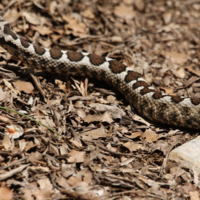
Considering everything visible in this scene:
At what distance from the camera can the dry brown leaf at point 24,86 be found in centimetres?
542

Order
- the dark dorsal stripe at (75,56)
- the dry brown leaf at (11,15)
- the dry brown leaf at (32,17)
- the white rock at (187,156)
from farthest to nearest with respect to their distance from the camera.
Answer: the dry brown leaf at (32,17), the dry brown leaf at (11,15), the dark dorsal stripe at (75,56), the white rock at (187,156)

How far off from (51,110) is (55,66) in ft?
4.08

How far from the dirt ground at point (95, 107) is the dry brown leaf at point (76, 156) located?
0.06 feet

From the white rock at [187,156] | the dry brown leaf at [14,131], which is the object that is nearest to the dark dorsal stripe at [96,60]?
the dry brown leaf at [14,131]

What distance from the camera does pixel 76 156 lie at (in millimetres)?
4438

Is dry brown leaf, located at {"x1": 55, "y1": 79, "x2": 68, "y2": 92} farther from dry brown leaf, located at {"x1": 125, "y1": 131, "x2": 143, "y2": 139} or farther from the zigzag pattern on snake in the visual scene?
dry brown leaf, located at {"x1": 125, "y1": 131, "x2": 143, "y2": 139}

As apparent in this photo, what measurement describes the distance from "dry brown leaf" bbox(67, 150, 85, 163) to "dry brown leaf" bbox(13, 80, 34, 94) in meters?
1.75

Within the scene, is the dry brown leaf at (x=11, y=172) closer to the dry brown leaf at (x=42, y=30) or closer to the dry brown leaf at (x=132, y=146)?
the dry brown leaf at (x=132, y=146)

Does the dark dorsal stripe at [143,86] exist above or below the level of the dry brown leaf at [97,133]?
above

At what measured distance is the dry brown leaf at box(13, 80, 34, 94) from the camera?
542 centimetres

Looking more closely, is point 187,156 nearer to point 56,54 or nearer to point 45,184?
point 45,184

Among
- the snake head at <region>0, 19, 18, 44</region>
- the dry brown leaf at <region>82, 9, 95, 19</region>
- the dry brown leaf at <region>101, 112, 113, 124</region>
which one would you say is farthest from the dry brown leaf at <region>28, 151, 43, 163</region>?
the dry brown leaf at <region>82, 9, 95, 19</region>

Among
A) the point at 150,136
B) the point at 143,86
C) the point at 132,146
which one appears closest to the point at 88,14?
the point at 143,86

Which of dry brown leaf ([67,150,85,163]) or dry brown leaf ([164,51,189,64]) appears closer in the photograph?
dry brown leaf ([67,150,85,163])
